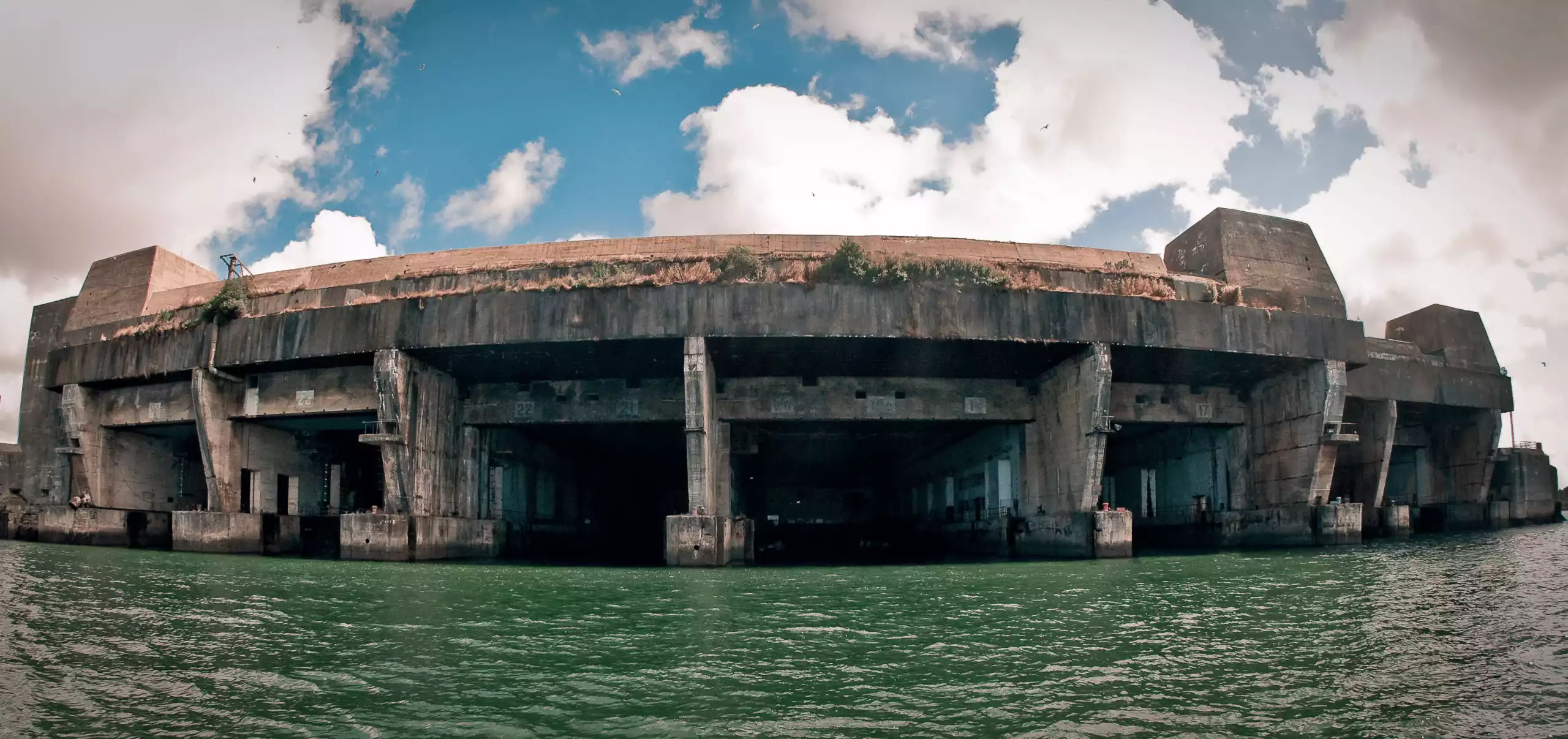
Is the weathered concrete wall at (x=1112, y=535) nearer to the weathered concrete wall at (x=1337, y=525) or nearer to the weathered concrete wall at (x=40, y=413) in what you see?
the weathered concrete wall at (x=1337, y=525)

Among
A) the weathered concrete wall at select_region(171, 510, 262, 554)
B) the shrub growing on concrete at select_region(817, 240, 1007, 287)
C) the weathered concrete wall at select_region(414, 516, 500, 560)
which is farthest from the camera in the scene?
the weathered concrete wall at select_region(171, 510, 262, 554)

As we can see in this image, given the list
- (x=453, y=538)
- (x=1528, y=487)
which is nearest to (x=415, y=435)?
(x=453, y=538)

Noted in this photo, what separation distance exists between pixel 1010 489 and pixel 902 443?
922cm

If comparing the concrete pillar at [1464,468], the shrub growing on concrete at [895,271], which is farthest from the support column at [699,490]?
the concrete pillar at [1464,468]

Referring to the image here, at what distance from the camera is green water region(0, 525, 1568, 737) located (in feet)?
25.8

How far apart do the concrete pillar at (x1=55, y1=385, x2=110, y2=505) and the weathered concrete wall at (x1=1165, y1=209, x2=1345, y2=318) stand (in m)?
46.7

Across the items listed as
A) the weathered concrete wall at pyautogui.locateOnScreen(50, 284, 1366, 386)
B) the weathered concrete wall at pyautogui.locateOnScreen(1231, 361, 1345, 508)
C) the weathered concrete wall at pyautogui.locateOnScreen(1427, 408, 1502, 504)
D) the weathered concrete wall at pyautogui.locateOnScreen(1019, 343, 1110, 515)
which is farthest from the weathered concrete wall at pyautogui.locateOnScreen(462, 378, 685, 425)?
the weathered concrete wall at pyautogui.locateOnScreen(1427, 408, 1502, 504)

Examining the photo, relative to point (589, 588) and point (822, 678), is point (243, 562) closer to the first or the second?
point (589, 588)

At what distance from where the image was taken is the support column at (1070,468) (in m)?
28.8

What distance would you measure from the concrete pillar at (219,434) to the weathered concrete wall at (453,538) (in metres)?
9.02

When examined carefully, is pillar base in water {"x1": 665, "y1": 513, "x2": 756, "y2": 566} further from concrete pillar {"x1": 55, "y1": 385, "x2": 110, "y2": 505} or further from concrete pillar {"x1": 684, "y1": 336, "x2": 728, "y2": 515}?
concrete pillar {"x1": 55, "y1": 385, "x2": 110, "y2": 505}

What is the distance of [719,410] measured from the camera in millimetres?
32688

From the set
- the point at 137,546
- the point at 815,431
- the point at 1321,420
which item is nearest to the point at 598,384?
the point at 815,431

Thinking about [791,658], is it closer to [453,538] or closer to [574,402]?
[574,402]
